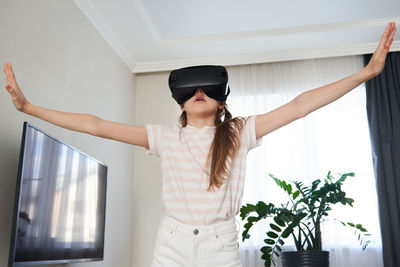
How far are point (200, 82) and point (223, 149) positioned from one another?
26cm

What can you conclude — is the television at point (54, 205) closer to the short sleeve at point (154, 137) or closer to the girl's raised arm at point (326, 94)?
the short sleeve at point (154, 137)

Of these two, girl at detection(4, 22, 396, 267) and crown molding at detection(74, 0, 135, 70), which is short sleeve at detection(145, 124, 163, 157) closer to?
girl at detection(4, 22, 396, 267)

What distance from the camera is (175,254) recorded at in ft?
3.81

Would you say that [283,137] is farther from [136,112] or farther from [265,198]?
[136,112]

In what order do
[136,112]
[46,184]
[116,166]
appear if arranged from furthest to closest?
[136,112], [116,166], [46,184]

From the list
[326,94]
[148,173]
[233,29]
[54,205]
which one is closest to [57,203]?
[54,205]

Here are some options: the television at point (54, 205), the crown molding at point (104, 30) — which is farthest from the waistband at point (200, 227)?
the crown molding at point (104, 30)

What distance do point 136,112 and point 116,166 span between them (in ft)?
2.72

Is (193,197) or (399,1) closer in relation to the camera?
(193,197)

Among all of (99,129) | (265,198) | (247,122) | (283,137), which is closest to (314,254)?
(265,198)

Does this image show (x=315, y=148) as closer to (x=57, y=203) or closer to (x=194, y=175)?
(x=57, y=203)

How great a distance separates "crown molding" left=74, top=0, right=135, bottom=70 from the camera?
315cm

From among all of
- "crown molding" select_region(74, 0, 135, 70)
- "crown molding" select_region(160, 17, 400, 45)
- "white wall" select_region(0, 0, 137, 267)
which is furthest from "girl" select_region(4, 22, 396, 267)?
"crown molding" select_region(160, 17, 400, 45)

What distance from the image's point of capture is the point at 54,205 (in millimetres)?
2219
